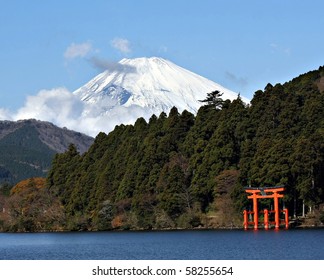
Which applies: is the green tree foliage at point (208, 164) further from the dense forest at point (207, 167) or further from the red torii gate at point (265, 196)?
the red torii gate at point (265, 196)

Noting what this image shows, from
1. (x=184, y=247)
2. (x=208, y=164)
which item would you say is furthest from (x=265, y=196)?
(x=184, y=247)

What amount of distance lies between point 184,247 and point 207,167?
84.5 feet

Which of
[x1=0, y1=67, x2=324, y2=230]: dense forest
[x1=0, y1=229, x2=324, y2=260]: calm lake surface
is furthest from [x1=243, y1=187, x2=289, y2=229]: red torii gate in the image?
[x1=0, y1=229, x2=324, y2=260]: calm lake surface

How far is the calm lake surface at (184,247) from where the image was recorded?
45.1 metres

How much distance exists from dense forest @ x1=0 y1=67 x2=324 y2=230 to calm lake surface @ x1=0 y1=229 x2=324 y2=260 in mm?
6687

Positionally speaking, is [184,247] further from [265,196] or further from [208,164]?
[208,164]

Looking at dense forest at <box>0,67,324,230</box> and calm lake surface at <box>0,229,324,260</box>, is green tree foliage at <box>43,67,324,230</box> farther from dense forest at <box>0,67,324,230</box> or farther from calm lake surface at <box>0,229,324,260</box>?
calm lake surface at <box>0,229,324,260</box>

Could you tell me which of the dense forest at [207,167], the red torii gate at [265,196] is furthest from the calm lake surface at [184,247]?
the dense forest at [207,167]

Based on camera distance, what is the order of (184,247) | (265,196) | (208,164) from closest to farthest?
(184,247) → (265,196) → (208,164)

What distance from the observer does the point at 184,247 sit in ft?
170

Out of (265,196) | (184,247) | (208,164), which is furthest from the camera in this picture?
(208,164)

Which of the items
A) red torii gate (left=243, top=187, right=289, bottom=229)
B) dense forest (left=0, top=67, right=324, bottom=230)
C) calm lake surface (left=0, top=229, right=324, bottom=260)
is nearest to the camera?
calm lake surface (left=0, top=229, right=324, bottom=260)

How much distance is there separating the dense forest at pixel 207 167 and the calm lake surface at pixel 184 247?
6687 mm

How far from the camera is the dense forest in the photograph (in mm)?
70438
